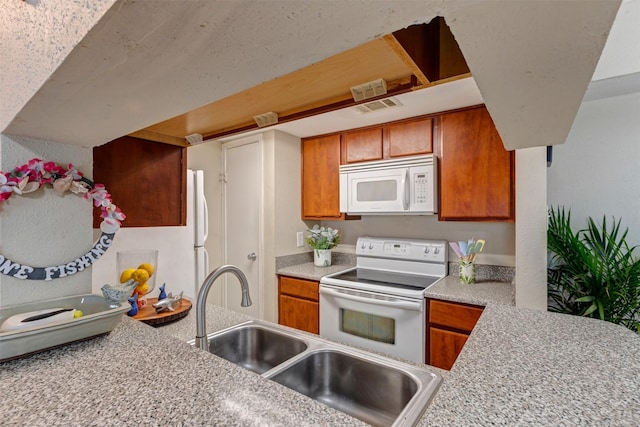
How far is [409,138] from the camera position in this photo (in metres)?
2.52

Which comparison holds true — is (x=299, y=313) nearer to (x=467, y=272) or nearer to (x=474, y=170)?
(x=467, y=272)

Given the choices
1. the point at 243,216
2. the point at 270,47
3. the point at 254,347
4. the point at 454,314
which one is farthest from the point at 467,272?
the point at 270,47

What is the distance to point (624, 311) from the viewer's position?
1643 millimetres

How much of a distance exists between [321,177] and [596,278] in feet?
7.10

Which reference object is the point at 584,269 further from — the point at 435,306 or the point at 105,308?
the point at 105,308

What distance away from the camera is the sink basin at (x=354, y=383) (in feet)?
3.46

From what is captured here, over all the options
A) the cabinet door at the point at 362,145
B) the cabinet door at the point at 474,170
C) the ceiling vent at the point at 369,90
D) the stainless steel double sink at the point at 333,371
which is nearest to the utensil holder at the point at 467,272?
the cabinet door at the point at 474,170

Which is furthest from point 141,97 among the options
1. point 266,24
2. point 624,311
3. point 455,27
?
point 624,311

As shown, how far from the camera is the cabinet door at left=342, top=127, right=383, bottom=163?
2684 mm

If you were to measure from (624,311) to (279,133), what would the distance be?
9.04ft

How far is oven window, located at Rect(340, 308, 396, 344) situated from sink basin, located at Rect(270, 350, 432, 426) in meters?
1.06

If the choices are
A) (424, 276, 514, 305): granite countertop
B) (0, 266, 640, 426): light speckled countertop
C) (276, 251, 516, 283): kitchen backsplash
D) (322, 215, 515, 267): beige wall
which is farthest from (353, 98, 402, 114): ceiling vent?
(0, 266, 640, 426): light speckled countertop

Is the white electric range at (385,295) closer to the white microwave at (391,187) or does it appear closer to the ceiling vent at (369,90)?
the white microwave at (391,187)

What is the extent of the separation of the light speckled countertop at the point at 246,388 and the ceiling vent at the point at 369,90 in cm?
79
